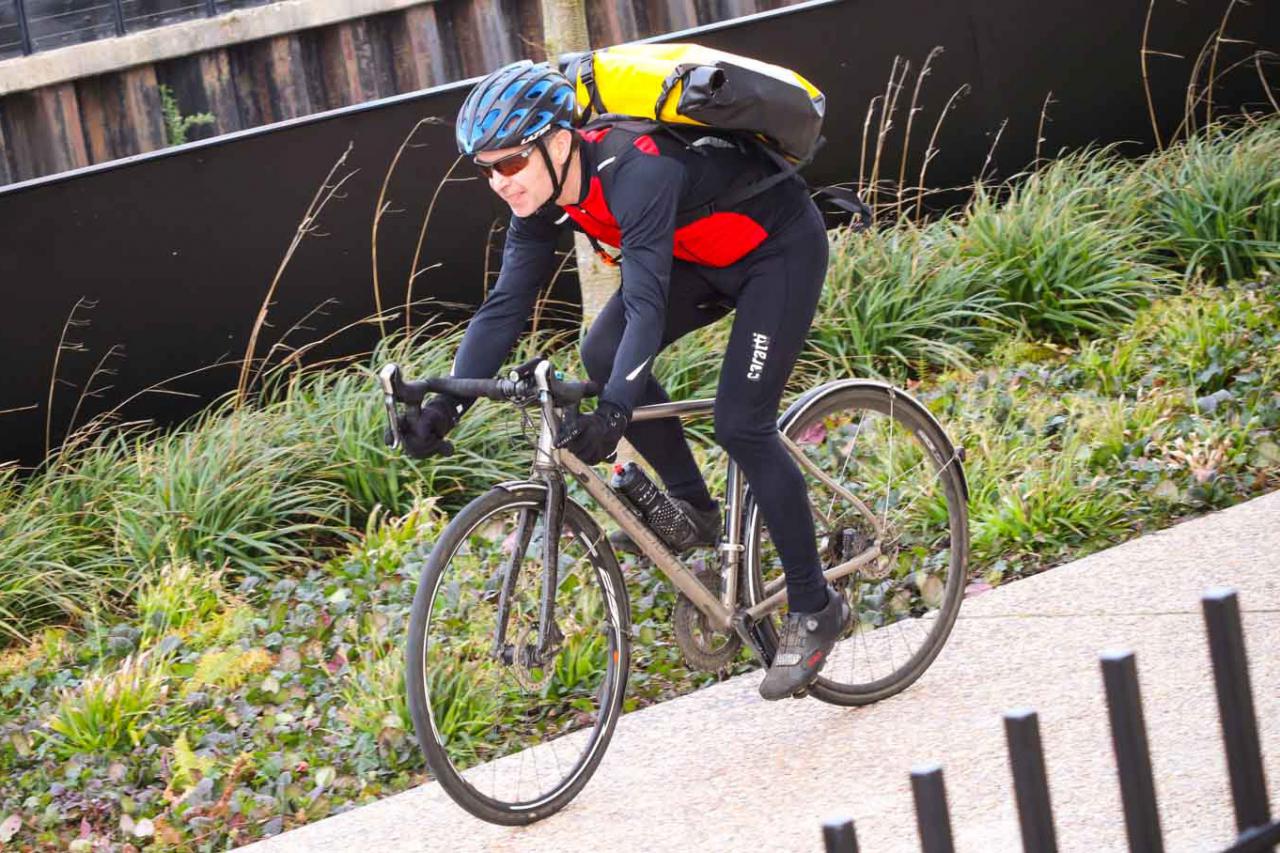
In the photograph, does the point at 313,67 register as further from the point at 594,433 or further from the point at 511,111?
the point at 594,433

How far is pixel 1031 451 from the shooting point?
597 cm

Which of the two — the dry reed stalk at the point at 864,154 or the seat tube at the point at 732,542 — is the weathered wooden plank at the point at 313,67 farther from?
the seat tube at the point at 732,542

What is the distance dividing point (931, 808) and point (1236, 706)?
1.50 ft

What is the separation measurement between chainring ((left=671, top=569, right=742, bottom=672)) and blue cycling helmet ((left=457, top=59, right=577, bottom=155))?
125 centimetres

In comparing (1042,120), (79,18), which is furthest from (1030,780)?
(79,18)

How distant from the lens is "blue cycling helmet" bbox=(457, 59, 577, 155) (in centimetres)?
362

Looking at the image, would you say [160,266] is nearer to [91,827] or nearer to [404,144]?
[404,144]

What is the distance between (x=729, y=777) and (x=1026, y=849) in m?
2.30

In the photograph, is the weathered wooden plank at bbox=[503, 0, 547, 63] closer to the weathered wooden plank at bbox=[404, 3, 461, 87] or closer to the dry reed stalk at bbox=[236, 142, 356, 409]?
the weathered wooden plank at bbox=[404, 3, 461, 87]

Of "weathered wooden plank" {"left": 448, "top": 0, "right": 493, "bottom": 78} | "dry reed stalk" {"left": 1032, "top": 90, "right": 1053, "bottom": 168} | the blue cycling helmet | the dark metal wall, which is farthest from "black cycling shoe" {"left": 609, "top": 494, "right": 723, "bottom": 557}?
"weathered wooden plank" {"left": 448, "top": 0, "right": 493, "bottom": 78}

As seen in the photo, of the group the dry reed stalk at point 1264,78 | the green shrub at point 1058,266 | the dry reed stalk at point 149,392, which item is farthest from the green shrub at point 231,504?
the dry reed stalk at point 1264,78

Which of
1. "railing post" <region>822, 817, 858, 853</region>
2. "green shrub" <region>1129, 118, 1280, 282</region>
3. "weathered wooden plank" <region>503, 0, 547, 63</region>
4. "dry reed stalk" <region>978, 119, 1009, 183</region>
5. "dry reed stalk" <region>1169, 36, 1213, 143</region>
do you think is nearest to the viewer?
"railing post" <region>822, 817, 858, 853</region>

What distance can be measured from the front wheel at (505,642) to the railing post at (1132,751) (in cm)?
201

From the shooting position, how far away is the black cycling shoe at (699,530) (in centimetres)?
409
